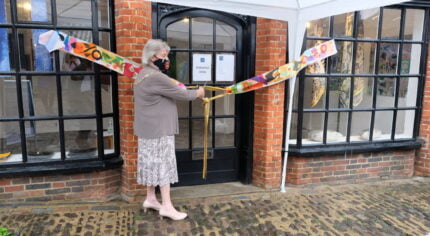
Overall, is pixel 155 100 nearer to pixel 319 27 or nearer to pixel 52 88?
pixel 52 88

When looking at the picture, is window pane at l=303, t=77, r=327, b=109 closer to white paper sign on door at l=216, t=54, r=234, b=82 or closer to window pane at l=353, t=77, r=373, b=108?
window pane at l=353, t=77, r=373, b=108

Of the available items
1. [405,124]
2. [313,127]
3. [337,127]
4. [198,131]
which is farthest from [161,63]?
[405,124]

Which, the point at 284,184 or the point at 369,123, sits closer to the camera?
the point at 284,184

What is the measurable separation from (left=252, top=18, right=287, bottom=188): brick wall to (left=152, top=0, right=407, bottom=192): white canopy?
0.70 ft

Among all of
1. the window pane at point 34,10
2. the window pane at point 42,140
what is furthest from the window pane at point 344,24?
the window pane at point 42,140

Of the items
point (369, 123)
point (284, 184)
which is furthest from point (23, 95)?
point (369, 123)

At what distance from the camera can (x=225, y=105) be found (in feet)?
14.6

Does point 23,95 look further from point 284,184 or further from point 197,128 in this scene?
point 284,184

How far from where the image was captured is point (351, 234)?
3283 millimetres

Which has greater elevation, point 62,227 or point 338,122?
point 338,122

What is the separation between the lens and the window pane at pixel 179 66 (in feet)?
13.5

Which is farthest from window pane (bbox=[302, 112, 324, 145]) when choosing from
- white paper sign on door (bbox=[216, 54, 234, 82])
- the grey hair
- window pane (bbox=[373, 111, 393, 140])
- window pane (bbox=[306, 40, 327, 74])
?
the grey hair

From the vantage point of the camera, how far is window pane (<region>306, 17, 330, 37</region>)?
4.32 meters

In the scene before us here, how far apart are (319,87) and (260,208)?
1873 millimetres
